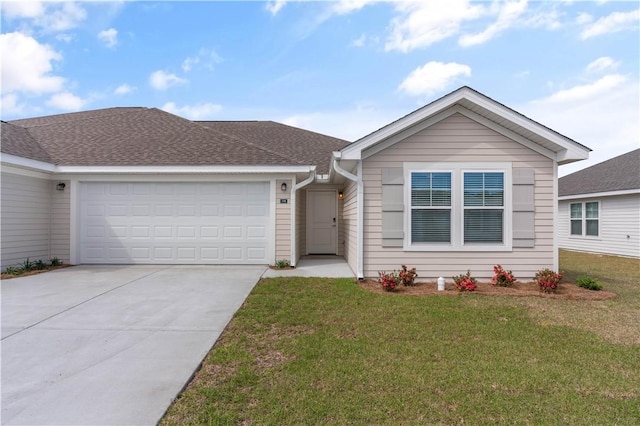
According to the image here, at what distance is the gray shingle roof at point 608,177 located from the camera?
12.0 m

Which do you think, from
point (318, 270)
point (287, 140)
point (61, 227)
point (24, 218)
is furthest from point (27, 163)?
point (287, 140)

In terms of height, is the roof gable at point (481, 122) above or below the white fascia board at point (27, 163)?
above

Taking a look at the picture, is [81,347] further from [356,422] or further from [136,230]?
[136,230]

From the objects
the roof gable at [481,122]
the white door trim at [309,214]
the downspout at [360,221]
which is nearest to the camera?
the roof gable at [481,122]

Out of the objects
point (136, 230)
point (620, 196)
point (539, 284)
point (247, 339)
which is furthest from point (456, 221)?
point (620, 196)

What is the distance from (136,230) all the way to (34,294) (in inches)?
122

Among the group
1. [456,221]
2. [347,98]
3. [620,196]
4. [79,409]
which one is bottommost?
[79,409]

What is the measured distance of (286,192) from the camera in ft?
28.0

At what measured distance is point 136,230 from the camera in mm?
8539

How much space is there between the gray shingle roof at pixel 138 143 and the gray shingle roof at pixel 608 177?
10.9 meters

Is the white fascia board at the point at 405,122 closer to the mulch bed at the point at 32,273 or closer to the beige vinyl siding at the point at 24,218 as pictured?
the mulch bed at the point at 32,273

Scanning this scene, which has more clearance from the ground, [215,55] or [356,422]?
[215,55]

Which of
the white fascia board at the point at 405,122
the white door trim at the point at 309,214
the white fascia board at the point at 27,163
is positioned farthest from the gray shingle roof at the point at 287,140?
the white fascia board at the point at 27,163

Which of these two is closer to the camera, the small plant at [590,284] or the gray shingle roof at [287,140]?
the small plant at [590,284]
